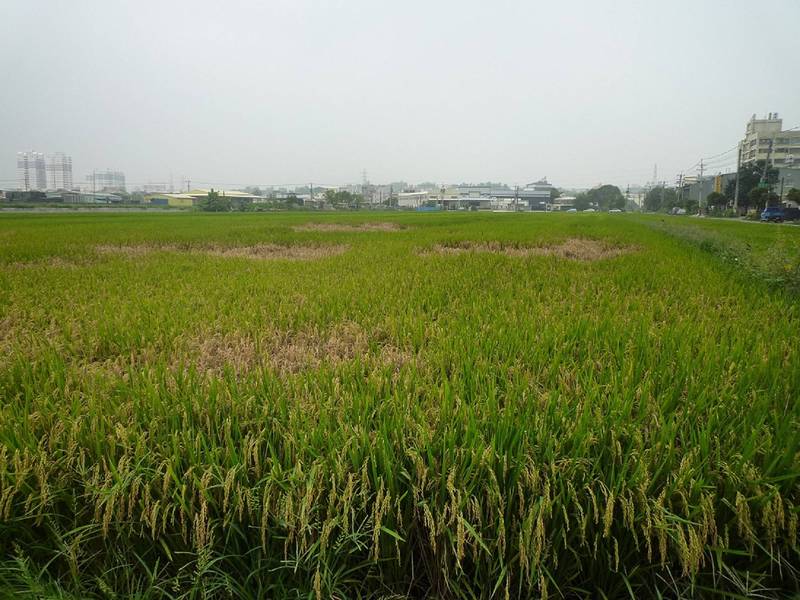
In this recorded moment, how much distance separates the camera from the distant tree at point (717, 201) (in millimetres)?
43750

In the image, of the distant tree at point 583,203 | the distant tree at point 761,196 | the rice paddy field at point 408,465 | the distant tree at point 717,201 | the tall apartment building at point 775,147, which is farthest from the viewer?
the distant tree at point 583,203

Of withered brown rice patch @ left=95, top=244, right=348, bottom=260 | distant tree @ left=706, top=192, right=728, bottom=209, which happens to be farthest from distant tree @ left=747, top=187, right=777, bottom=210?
withered brown rice patch @ left=95, top=244, right=348, bottom=260

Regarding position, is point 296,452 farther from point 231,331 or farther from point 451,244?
point 451,244

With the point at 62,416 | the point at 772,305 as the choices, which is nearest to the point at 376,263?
the point at 772,305

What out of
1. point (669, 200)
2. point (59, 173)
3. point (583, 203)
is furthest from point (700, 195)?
point (59, 173)

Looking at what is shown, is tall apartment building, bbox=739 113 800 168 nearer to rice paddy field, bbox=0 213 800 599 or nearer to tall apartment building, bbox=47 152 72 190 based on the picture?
rice paddy field, bbox=0 213 800 599

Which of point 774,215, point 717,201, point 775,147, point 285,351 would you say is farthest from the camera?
point 775,147

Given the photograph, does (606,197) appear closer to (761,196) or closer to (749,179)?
(749,179)

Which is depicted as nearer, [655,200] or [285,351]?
[285,351]

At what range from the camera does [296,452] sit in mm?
1365

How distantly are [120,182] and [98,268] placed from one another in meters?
187

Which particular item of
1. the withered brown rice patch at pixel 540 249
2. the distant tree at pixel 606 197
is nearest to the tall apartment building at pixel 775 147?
the distant tree at pixel 606 197

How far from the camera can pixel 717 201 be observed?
4434 centimetres

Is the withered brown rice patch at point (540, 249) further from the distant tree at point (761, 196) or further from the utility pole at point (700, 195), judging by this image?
the utility pole at point (700, 195)
